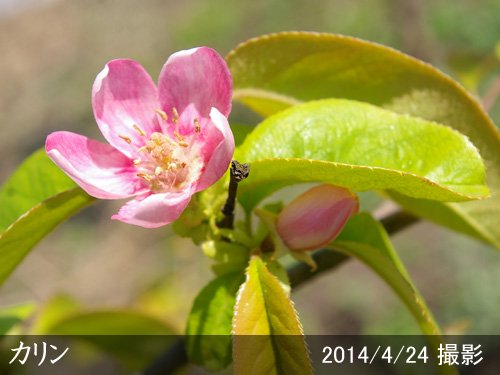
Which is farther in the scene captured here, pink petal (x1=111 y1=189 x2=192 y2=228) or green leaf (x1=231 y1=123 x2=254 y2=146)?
green leaf (x1=231 y1=123 x2=254 y2=146)

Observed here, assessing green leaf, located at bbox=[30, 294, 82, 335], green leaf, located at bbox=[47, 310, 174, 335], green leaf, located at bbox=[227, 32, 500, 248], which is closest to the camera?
green leaf, located at bbox=[227, 32, 500, 248]

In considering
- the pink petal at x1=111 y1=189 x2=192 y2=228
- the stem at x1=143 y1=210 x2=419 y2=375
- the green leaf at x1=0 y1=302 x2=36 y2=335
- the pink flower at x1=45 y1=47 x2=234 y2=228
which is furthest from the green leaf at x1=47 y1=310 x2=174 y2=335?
the pink petal at x1=111 y1=189 x2=192 y2=228

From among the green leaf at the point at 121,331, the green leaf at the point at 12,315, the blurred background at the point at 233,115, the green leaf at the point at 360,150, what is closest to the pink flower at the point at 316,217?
the green leaf at the point at 360,150

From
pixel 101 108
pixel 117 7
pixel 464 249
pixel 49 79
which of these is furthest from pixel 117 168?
pixel 117 7

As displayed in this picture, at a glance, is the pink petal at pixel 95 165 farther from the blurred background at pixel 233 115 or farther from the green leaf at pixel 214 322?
the blurred background at pixel 233 115

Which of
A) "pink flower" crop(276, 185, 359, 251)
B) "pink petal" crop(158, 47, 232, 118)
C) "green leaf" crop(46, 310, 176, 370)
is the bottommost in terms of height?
"green leaf" crop(46, 310, 176, 370)

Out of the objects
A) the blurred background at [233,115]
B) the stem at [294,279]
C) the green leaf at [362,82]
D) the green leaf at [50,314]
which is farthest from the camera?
the blurred background at [233,115]

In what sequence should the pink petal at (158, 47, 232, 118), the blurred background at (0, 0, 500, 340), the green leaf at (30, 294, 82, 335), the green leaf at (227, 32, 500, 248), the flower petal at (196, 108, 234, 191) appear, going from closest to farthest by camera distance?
the flower petal at (196, 108, 234, 191) < the pink petal at (158, 47, 232, 118) < the green leaf at (227, 32, 500, 248) < the green leaf at (30, 294, 82, 335) < the blurred background at (0, 0, 500, 340)

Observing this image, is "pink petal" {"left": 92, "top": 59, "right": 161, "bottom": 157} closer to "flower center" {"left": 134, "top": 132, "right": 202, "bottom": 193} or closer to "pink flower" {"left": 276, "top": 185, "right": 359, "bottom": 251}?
"flower center" {"left": 134, "top": 132, "right": 202, "bottom": 193}
